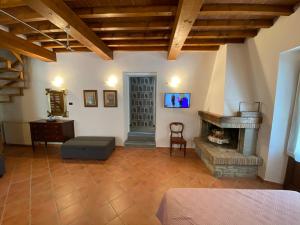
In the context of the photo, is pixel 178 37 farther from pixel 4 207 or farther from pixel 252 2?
pixel 4 207

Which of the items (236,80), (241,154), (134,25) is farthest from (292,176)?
(134,25)

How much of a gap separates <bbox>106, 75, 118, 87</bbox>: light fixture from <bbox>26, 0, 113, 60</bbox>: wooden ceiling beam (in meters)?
1.41

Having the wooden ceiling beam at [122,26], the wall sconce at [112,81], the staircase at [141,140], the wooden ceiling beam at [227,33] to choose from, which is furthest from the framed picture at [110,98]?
the wooden ceiling beam at [227,33]

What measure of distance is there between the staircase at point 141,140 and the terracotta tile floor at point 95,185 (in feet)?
1.28

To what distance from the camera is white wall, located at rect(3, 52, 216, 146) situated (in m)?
4.12

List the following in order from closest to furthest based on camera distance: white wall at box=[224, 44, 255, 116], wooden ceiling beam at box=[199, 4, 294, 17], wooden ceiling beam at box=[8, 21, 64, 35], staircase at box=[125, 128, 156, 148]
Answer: wooden ceiling beam at box=[199, 4, 294, 17]
wooden ceiling beam at box=[8, 21, 64, 35]
white wall at box=[224, 44, 255, 116]
staircase at box=[125, 128, 156, 148]

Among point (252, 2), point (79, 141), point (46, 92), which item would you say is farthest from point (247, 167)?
point (46, 92)

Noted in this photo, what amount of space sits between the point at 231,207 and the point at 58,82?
4.86 m

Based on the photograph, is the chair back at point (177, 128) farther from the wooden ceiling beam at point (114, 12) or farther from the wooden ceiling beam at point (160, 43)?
the wooden ceiling beam at point (114, 12)

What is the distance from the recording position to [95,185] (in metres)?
2.63

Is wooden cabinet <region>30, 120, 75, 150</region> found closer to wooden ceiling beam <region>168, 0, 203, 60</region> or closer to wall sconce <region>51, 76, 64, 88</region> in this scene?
wall sconce <region>51, 76, 64, 88</region>

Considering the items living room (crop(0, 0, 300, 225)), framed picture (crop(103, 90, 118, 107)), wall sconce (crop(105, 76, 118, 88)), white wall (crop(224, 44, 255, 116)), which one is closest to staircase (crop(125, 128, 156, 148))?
living room (crop(0, 0, 300, 225))

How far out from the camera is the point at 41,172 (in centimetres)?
306

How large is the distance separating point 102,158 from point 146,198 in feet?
5.47
